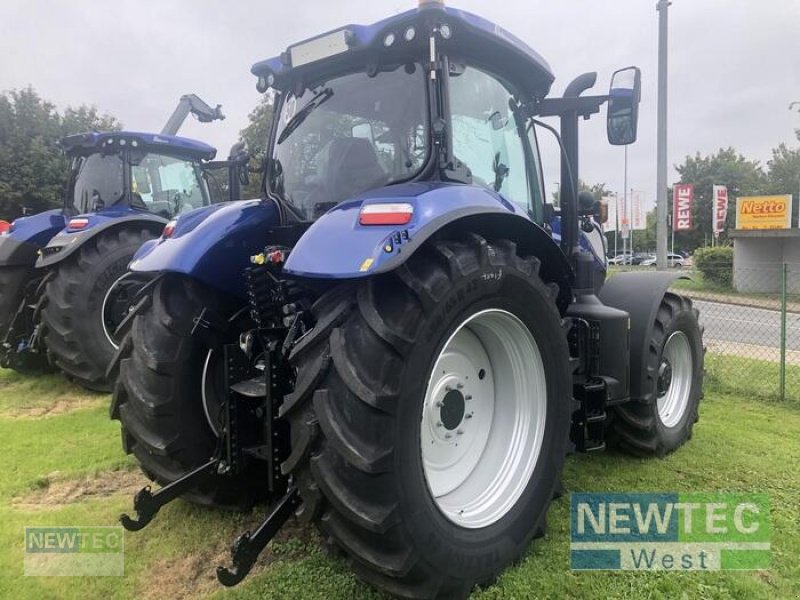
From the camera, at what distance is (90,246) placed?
238 inches

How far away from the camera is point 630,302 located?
4102 mm

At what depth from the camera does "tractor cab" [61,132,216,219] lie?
6.93 m

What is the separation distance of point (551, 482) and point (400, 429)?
110 cm

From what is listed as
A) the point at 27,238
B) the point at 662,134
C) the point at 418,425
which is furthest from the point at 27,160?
the point at 418,425

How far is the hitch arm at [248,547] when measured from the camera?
2174 millimetres

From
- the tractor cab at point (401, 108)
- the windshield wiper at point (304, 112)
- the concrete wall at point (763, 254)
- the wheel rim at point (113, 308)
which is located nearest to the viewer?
the tractor cab at point (401, 108)

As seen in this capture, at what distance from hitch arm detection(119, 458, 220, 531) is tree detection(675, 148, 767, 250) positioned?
51.0 m

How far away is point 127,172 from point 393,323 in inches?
233

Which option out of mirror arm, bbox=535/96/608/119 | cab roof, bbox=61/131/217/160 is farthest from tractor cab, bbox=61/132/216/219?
mirror arm, bbox=535/96/608/119

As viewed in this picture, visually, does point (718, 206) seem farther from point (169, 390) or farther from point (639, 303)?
point (169, 390)

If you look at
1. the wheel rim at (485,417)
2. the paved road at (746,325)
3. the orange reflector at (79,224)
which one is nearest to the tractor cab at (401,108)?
the wheel rim at (485,417)

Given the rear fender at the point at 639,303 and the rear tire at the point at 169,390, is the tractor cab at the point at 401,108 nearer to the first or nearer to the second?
the rear tire at the point at 169,390

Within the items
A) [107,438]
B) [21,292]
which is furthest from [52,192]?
[107,438]

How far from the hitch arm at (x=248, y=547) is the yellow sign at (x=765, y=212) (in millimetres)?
26350
